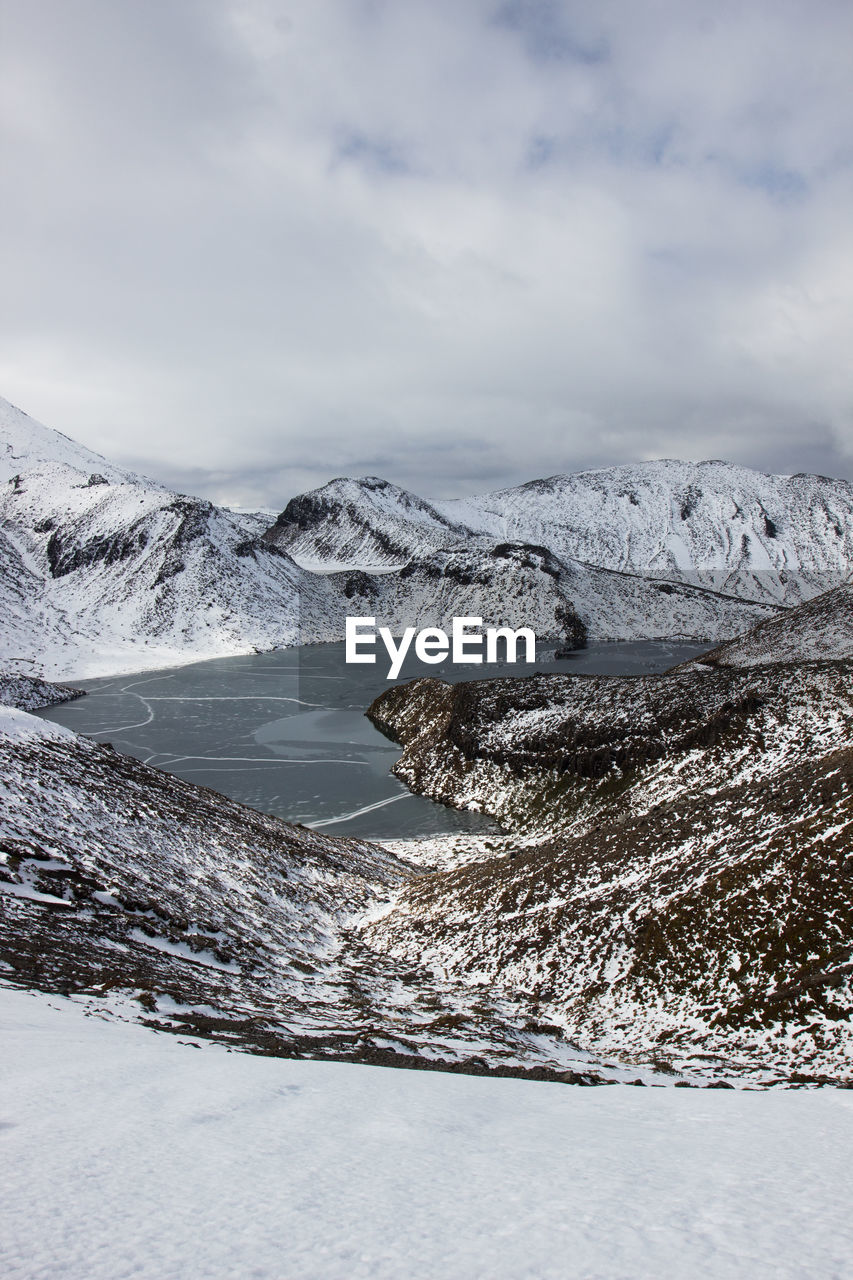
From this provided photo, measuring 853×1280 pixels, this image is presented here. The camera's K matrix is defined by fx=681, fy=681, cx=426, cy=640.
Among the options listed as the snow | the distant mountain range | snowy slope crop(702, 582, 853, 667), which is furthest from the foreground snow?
the distant mountain range

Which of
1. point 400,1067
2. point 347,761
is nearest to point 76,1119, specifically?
point 400,1067

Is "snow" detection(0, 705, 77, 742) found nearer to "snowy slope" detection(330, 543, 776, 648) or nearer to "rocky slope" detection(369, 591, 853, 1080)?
"rocky slope" detection(369, 591, 853, 1080)

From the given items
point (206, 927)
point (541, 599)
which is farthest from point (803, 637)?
point (541, 599)

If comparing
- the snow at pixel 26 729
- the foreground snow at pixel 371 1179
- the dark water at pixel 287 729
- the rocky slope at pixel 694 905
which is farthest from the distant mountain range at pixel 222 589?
the foreground snow at pixel 371 1179

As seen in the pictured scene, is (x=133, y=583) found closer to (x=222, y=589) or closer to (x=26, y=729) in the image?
(x=222, y=589)

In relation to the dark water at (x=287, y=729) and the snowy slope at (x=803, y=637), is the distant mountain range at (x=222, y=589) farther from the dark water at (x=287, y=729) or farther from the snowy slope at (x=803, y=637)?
the snowy slope at (x=803, y=637)

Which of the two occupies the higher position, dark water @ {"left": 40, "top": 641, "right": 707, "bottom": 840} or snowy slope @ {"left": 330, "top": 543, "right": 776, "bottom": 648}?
snowy slope @ {"left": 330, "top": 543, "right": 776, "bottom": 648}
